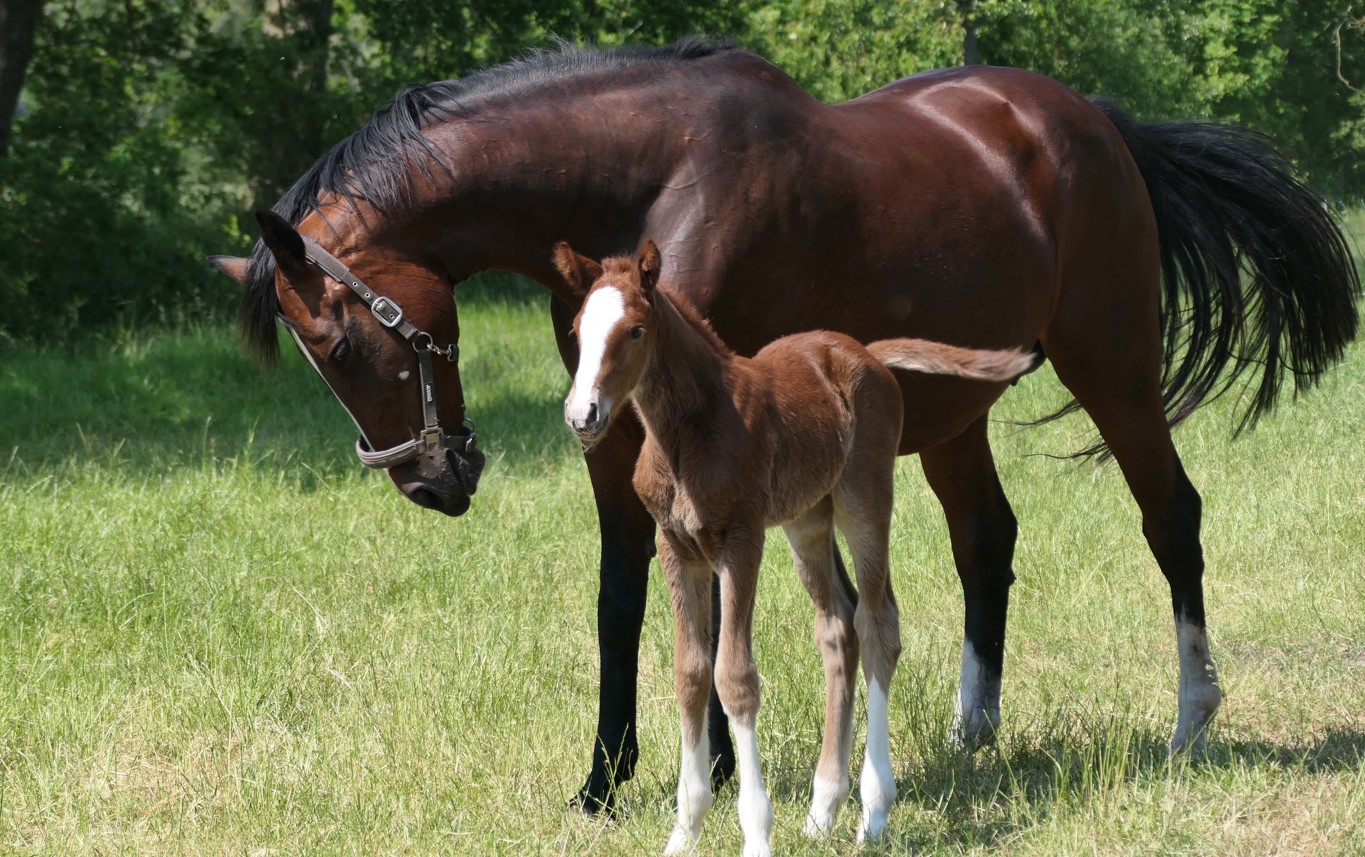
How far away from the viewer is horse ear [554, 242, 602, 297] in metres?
2.94

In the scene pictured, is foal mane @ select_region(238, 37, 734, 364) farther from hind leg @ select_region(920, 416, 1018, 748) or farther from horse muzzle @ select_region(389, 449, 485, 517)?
hind leg @ select_region(920, 416, 1018, 748)

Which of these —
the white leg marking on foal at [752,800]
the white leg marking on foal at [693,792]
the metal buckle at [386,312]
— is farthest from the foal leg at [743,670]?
the metal buckle at [386,312]

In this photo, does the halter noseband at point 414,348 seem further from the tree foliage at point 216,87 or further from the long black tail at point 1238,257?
the tree foliage at point 216,87

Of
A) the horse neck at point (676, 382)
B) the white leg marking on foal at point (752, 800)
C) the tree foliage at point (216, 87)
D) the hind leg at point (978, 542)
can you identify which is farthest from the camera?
the tree foliage at point (216, 87)

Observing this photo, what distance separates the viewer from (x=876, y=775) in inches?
134

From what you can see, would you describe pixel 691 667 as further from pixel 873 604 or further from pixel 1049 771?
pixel 1049 771

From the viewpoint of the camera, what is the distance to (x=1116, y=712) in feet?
15.6

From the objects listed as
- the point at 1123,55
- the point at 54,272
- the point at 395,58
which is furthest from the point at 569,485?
the point at 1123,55

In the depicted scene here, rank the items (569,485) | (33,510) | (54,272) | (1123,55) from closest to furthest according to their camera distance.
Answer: (33,510), (569,485), (54,272), (1123,55)

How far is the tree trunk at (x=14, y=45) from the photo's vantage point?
12.8 metres

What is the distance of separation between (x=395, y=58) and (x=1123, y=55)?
1113 centimetres

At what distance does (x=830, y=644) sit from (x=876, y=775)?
12.9 inches

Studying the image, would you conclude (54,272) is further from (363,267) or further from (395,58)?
(363,267)

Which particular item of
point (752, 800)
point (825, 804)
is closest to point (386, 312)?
point (752, 800)
